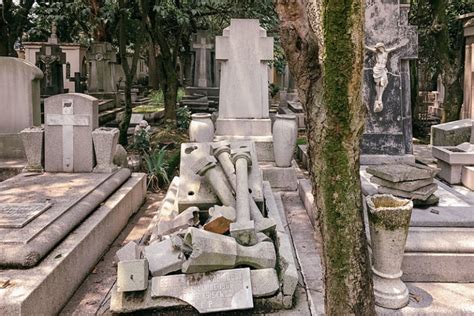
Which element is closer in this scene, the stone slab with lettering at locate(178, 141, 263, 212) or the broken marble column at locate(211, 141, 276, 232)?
the broken marble column at locate(211, 141, 276, 232)

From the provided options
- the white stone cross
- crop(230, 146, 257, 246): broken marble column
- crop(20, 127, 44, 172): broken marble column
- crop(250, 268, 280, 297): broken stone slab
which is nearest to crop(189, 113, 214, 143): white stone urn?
the white stone cross

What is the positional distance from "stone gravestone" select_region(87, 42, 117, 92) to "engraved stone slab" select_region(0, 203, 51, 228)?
12738 mm

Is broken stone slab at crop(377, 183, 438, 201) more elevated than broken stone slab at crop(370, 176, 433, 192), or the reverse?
broken stone slab at crop(370, 176, 433, 192)

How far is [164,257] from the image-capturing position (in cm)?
333

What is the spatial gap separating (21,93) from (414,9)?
41.8 feet

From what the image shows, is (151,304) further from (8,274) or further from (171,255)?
(8,274)

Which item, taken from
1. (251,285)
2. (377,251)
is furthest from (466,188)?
(251,285)

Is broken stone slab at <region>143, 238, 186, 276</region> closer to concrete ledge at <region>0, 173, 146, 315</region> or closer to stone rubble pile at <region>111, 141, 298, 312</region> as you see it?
stone rubble pile at <region>111, 141, 298, 312</region>

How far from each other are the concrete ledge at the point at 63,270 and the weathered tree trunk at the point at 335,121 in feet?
6.72

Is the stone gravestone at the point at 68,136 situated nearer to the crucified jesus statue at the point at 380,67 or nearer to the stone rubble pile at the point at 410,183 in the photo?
the stone rubble pile at the point at 410,183

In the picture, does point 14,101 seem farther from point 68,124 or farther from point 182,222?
point 182,222

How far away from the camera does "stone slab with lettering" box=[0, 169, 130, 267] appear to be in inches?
136

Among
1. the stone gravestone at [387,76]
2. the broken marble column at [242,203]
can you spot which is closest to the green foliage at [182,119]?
the stone gravestone at [387,76]

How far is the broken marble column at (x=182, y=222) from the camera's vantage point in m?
3.93
